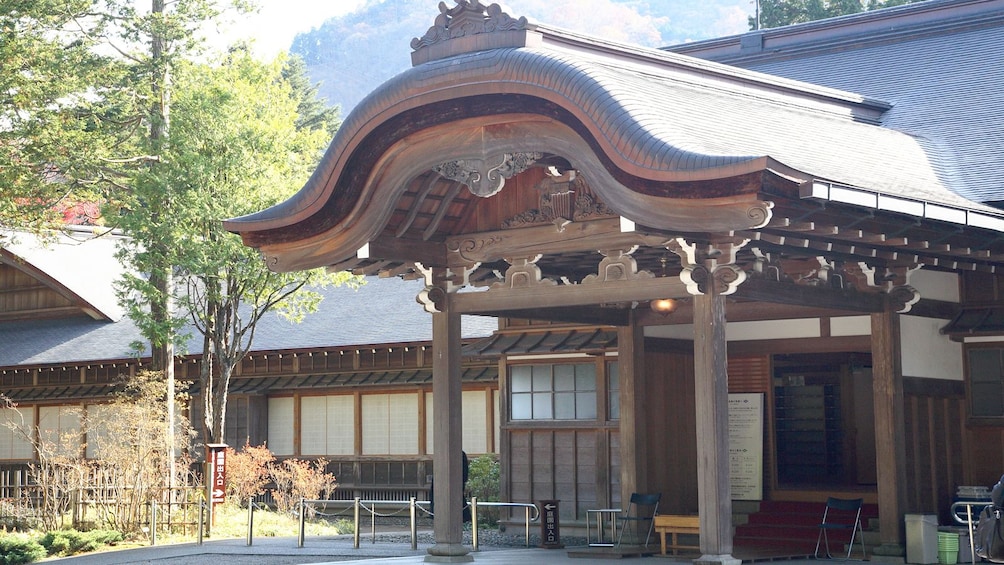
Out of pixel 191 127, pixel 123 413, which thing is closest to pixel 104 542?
pixel 123 413

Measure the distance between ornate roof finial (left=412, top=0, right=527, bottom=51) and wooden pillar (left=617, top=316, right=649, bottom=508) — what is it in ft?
16.7

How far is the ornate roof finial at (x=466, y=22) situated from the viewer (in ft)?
36.3

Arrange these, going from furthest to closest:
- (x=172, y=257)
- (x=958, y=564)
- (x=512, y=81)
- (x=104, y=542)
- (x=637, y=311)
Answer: (x=172, y=257) < (x=104, y=542) < (x=637, y=311) < (x=958, y=564) < (x=512, y=81)

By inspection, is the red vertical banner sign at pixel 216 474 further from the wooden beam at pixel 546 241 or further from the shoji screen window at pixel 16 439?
the shoji screen window at pixel 16 439

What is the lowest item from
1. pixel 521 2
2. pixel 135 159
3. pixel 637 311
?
pixel 637 311

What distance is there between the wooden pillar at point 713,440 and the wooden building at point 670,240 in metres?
0.02

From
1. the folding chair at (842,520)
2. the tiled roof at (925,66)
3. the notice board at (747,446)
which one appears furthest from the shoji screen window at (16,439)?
the folding chair at (842,520)

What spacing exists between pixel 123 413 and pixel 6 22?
6.91 m

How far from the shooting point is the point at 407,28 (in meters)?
156

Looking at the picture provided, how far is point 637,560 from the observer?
45.9ft

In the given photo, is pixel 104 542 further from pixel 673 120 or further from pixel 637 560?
pixel 673 120

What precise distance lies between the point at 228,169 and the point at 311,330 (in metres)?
6.47

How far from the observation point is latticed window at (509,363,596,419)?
17234mm

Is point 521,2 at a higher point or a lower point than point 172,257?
higher
